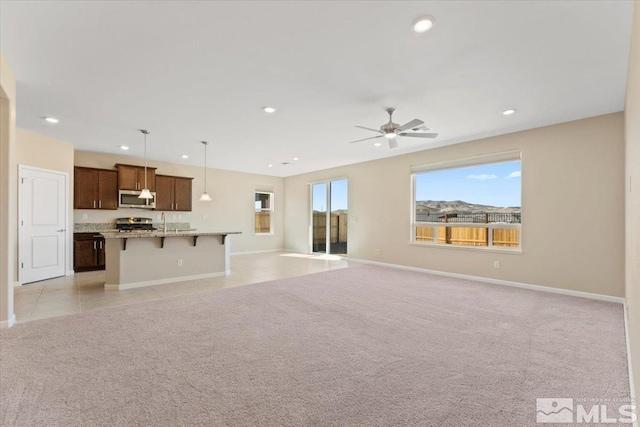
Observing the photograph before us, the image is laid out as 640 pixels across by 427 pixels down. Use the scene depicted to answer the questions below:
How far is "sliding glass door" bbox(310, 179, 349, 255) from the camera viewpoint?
27.4 feet

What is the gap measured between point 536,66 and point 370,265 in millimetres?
5106

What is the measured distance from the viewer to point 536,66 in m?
2.79

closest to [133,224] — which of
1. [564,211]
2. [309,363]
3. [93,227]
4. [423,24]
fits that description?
[93,227]

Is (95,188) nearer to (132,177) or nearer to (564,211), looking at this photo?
(132,177)

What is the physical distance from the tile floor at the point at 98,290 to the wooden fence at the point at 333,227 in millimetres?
1522

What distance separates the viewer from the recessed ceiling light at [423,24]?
2.12 m

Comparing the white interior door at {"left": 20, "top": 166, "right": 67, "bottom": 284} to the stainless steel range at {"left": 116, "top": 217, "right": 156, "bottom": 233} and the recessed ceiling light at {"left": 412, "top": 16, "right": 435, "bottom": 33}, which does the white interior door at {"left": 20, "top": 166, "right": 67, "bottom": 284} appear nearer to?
the stainless steel range at {"left": 116, "top": 217, "right": 156, "bottom": 233}

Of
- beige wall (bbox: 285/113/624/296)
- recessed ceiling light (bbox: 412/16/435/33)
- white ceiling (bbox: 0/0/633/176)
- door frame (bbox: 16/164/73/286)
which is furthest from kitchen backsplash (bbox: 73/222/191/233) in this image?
recessed ceiling light (bbox: 412/16/435/33)

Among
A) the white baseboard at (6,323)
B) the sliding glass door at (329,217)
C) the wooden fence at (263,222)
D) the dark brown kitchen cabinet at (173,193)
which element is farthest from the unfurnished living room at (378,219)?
the wooden fence at (263,222)

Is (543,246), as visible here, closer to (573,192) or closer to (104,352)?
(573,192)

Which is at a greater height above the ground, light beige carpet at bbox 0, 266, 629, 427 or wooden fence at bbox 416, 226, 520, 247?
wooden fence at bbox 416, 226, 520, 247

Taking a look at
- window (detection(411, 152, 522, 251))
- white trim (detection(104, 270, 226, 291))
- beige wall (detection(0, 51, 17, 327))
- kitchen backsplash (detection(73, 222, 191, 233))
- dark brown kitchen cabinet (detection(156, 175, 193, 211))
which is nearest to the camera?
beige wall (detection(0, 51, 17, 327))

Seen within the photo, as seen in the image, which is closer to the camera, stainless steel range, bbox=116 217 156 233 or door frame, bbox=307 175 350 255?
stainless steel range, bbox=116 217 156 233

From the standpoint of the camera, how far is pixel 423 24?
2.19m
